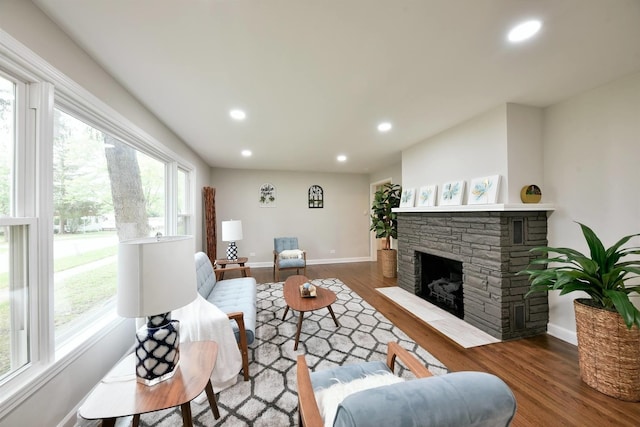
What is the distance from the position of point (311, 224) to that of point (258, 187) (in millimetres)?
1606

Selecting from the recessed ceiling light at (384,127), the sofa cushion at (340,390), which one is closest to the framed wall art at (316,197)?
the recessed ceiling light at (384,127)

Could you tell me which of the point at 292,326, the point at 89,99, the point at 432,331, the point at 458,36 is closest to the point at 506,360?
the point at 432,331

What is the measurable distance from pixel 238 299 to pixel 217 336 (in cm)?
72

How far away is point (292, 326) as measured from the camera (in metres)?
2.64

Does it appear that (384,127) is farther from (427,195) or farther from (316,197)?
(316,197)

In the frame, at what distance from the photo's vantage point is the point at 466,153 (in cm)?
278

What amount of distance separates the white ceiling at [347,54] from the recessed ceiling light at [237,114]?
70mm

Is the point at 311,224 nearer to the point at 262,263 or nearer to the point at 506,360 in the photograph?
the point at 262,263

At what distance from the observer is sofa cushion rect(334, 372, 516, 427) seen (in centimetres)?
62

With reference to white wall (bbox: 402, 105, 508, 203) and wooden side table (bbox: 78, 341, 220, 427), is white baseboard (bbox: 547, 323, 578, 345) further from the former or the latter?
wooden side table (bbox: 78, 341, 220, 427)

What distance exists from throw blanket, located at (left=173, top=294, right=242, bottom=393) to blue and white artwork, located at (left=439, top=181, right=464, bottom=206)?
2788mm

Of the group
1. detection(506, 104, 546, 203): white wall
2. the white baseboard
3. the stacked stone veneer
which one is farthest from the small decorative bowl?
the white baseboard

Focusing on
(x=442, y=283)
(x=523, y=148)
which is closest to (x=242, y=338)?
(x=442, y=283)

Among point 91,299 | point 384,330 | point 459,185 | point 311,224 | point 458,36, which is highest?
point 458,36
